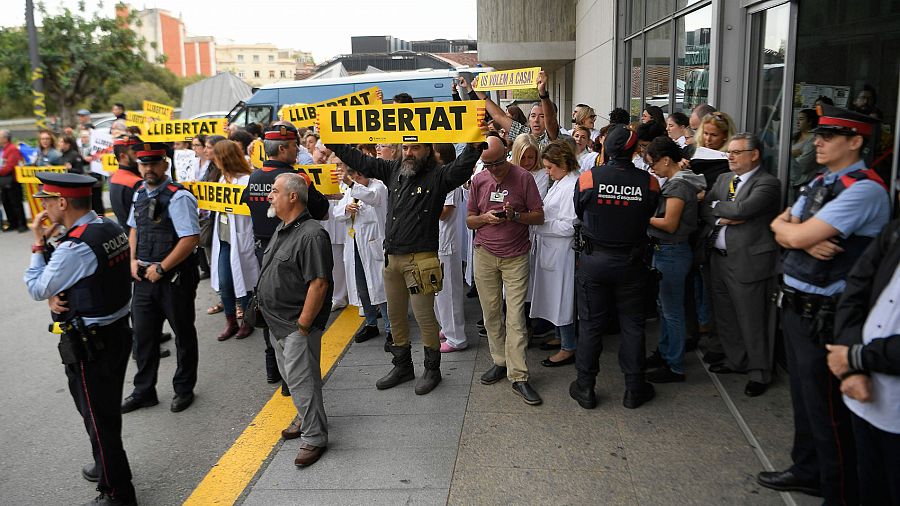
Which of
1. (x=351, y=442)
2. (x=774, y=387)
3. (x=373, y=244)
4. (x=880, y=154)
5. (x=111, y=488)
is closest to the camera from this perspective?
(x=111, y=488)

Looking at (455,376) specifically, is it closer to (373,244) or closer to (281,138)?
(373,244)

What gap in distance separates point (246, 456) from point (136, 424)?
45.0 inches

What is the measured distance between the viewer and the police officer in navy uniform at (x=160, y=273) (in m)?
5.11

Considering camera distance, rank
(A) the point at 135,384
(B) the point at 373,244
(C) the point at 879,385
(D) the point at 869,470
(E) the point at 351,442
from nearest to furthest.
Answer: (C) the point at 879,385 → (D) the point at 869,470 → (E) the point at 351,442 → (A) the point at 135,384 → (B) the point at 373,244

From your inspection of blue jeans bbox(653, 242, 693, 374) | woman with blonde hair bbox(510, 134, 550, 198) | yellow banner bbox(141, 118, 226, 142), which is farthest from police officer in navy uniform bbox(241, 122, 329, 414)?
blue jeans bbox(653, 242, 693, 374)

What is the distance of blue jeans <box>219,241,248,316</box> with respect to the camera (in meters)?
6.69

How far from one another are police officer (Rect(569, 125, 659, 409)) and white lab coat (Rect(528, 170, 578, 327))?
516mm

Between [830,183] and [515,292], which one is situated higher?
[830,183]

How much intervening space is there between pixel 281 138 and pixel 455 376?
7.97ft

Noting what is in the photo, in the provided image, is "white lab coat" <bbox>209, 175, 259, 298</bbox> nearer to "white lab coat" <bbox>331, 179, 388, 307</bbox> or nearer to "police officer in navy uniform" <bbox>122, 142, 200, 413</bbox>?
"white lab coat" <bbox>331, 179, 388, 307</bbox>

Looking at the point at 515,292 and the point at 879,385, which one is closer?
the point at 879,385

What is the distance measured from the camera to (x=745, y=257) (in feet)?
15.3

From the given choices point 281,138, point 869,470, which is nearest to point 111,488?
point 281,138

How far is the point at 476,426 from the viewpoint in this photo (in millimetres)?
4559
